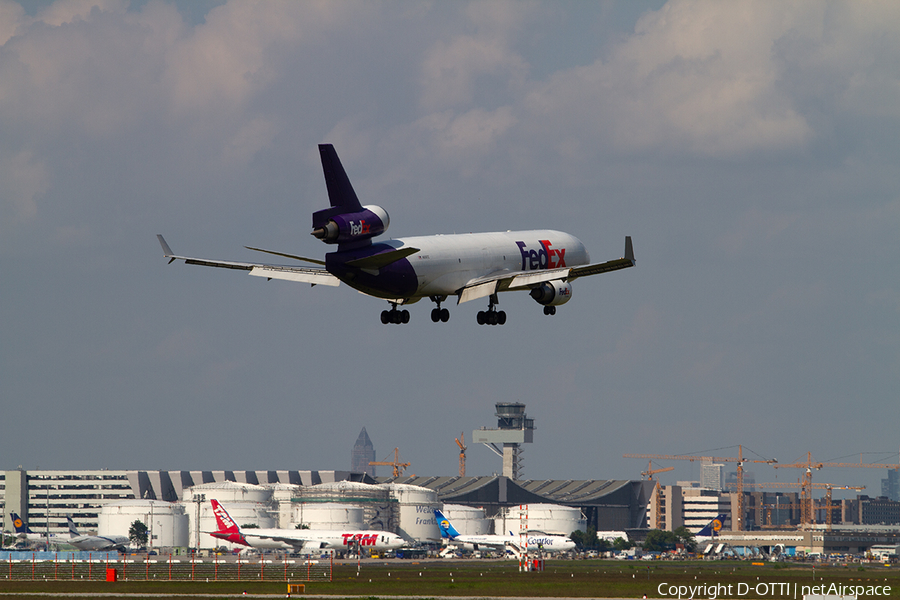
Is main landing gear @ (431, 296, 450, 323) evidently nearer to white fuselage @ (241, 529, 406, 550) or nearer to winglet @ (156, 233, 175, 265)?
winglet @ (156, 233, 175, 265)

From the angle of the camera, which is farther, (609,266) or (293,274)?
(293,274)

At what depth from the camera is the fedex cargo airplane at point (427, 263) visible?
67.5m

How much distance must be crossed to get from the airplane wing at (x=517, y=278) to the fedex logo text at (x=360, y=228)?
8.89 m

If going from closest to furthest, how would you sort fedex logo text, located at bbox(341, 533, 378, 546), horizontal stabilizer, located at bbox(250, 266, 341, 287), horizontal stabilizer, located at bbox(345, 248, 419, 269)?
horizontal stabilizer, located at bbox(345, 248, 419, 269), horizontal stabilizer, located at bbox(250, 266, 341, 287), fedex logo text, located at bbox(341, 533, 378, 546)

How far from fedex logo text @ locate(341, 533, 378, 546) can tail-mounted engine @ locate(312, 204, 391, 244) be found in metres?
131

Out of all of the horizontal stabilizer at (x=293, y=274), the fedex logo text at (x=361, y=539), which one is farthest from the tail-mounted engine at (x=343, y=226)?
the fedex logo text at (x=361, y=539)

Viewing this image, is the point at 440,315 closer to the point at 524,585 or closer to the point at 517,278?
the point at 517,278

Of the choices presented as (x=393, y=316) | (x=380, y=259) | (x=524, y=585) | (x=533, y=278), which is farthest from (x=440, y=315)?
(x=524, y=585)

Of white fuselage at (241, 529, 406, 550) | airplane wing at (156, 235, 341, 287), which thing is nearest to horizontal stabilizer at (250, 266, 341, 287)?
airplane wing at (156, 235, 341, 287)

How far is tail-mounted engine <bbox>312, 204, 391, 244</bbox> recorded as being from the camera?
6650 centimetres

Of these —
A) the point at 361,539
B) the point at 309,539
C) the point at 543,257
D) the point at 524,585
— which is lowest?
the point at 309,539

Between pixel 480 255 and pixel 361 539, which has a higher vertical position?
pixel 480 255

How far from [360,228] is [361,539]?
Answer: 13214cm

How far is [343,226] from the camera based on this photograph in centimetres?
6656
